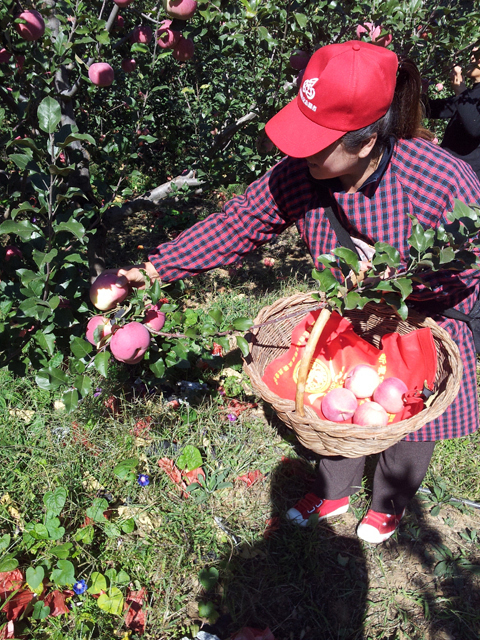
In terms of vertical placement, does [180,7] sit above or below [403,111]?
above

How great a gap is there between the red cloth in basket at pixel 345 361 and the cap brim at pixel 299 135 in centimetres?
67

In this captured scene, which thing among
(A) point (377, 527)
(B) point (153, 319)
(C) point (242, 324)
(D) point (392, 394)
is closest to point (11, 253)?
(B) point (153, 319)

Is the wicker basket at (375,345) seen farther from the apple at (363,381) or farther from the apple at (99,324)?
the apple at (99,324)

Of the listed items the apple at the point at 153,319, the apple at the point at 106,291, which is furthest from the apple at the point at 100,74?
the apple at the point at 153,319

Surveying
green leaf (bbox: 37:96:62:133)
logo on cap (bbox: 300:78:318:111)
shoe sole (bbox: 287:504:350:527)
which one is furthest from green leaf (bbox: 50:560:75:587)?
logo on cap (bbox: 300:78:318:111)

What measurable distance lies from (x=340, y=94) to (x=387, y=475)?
4.58 ft

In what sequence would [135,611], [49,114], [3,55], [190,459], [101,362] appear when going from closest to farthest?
[49,114] → [101,362] → [135,611] → [3,55] → [190,459]

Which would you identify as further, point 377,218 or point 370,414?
point 370,414

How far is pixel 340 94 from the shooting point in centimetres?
120

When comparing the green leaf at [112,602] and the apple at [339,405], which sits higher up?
the apple at [339,405]

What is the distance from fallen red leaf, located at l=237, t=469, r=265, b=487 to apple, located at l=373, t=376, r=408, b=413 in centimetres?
73

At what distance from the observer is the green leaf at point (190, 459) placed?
6.62 feet

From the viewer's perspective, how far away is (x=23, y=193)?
1827mm

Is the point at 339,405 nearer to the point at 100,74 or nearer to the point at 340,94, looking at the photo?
the point at 340,94
